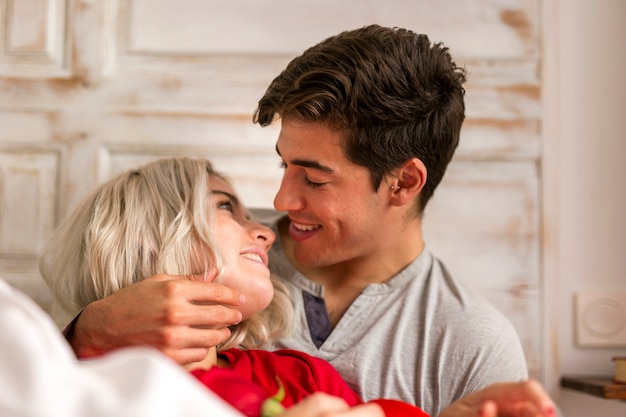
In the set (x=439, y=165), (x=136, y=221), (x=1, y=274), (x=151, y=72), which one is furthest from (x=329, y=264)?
(x=1, y=274)

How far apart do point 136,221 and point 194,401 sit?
632mm

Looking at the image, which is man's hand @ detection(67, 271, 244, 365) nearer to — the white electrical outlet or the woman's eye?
the woman's eye

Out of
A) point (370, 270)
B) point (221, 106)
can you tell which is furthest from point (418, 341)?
point (221, 106)

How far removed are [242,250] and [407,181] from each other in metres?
0.41

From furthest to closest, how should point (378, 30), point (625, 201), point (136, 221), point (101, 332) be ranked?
1. point (625, 201)
2. point (378, 30)
3. point (136, 221)
4. point (101, 332)

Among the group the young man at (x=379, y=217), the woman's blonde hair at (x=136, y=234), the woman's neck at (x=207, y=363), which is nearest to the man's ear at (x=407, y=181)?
the young man at (x=379, y=217)

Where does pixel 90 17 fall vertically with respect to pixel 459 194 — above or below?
above

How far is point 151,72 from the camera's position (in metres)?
1.83

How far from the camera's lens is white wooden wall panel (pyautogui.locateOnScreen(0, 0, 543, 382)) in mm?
1769

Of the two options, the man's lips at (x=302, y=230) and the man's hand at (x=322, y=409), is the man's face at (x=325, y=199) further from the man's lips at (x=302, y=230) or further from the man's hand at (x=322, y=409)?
the man's hand at (x=322, y=409)

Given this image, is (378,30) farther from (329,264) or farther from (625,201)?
(625,201)

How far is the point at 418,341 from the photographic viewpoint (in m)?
1.40

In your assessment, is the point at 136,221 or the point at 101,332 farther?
the point at 136,221

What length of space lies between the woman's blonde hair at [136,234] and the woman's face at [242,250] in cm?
2
